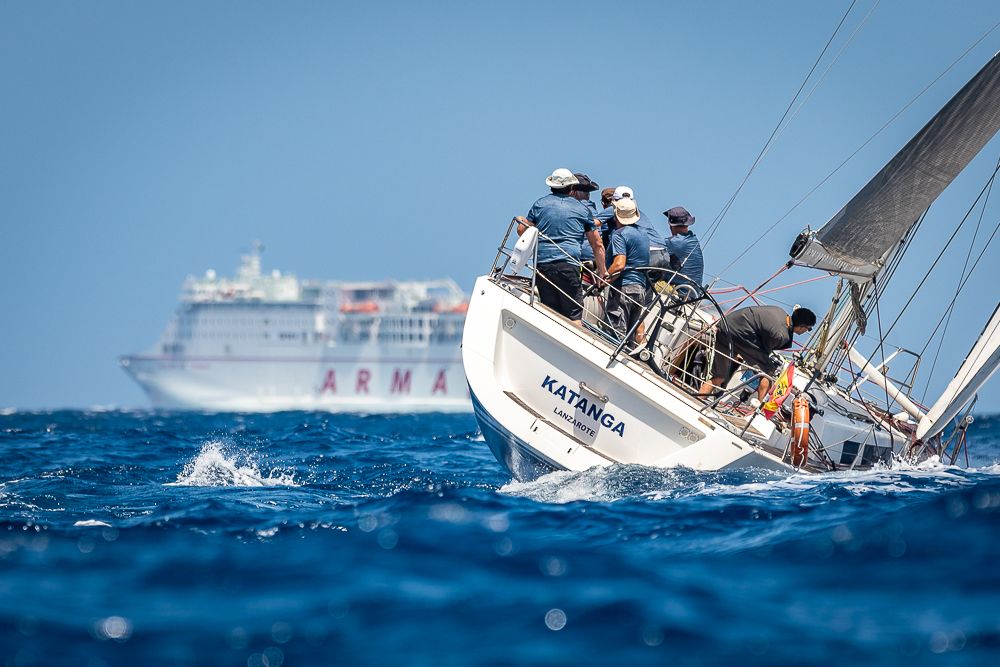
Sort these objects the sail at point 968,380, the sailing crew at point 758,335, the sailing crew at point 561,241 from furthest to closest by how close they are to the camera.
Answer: the sail at point 968,380 < the sailing crew at point 758,335 < the sailing crew at point 561,241

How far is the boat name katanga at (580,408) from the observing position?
9.68 meters

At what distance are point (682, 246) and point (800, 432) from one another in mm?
2364

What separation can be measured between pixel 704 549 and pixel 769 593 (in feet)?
3.70

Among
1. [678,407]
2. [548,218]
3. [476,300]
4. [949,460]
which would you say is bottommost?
[949,460]

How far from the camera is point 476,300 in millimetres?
10234

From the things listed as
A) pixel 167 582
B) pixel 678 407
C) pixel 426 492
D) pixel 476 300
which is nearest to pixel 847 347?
pixel 678 407

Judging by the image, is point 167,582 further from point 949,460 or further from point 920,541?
point 949,460

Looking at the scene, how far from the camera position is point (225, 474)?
36.0ft

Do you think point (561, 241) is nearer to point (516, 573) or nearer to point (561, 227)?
point (561, 227)

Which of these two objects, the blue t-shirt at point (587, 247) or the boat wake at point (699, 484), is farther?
the blue t-shirt at point (587, 247)

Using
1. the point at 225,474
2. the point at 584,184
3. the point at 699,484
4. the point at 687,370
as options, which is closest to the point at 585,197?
the point at 584,184

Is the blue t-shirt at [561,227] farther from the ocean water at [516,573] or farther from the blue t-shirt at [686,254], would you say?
the ocean water at [516,573]

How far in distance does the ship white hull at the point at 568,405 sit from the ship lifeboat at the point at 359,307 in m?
69.6

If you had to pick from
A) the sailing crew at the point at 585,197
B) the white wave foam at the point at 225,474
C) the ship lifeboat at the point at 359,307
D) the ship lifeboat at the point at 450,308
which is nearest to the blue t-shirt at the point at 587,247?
the sailing crew at the point at 585,197
